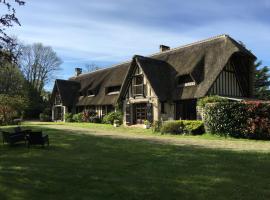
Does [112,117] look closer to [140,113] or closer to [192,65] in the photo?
[140,113]

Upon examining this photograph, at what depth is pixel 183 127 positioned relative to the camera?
20406mm

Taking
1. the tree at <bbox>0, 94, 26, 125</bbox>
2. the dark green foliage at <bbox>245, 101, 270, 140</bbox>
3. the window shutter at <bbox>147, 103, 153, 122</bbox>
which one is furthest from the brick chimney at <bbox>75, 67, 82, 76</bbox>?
the dark green foliage at <bbox>245, 101, 270, 140</bbox>

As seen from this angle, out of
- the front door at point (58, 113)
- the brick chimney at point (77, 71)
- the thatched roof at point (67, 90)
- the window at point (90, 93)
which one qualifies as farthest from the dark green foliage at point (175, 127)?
the brick chimney at point (77, 71)

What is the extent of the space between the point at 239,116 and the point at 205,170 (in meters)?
9.68

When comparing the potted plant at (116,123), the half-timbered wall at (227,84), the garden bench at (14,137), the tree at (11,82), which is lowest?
the garden bench at (14,137)

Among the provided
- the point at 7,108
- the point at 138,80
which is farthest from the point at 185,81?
the point at 7,108

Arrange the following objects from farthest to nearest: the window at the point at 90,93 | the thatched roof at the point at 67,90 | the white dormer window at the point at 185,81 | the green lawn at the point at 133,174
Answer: the thatched roof at the point at 67,90, the window at the point at 90,93, the white dormer window at the point at 185,81, the green lawn at the point at 133,174

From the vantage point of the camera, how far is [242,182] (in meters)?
7.14

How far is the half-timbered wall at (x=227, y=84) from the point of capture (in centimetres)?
2398

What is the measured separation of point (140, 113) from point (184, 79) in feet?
17.5

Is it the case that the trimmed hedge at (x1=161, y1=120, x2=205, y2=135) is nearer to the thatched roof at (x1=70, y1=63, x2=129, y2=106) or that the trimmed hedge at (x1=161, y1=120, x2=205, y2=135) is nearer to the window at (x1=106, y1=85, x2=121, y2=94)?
the thatched roof at (x1=70, y1=63, x2=129, y2=106)

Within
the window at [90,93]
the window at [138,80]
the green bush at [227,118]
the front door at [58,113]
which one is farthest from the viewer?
the front door at [58,113]

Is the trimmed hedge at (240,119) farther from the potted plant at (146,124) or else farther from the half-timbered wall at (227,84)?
the potted plant at (146,124)

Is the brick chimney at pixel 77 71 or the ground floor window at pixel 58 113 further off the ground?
the brick chimney at pixel 77 71
